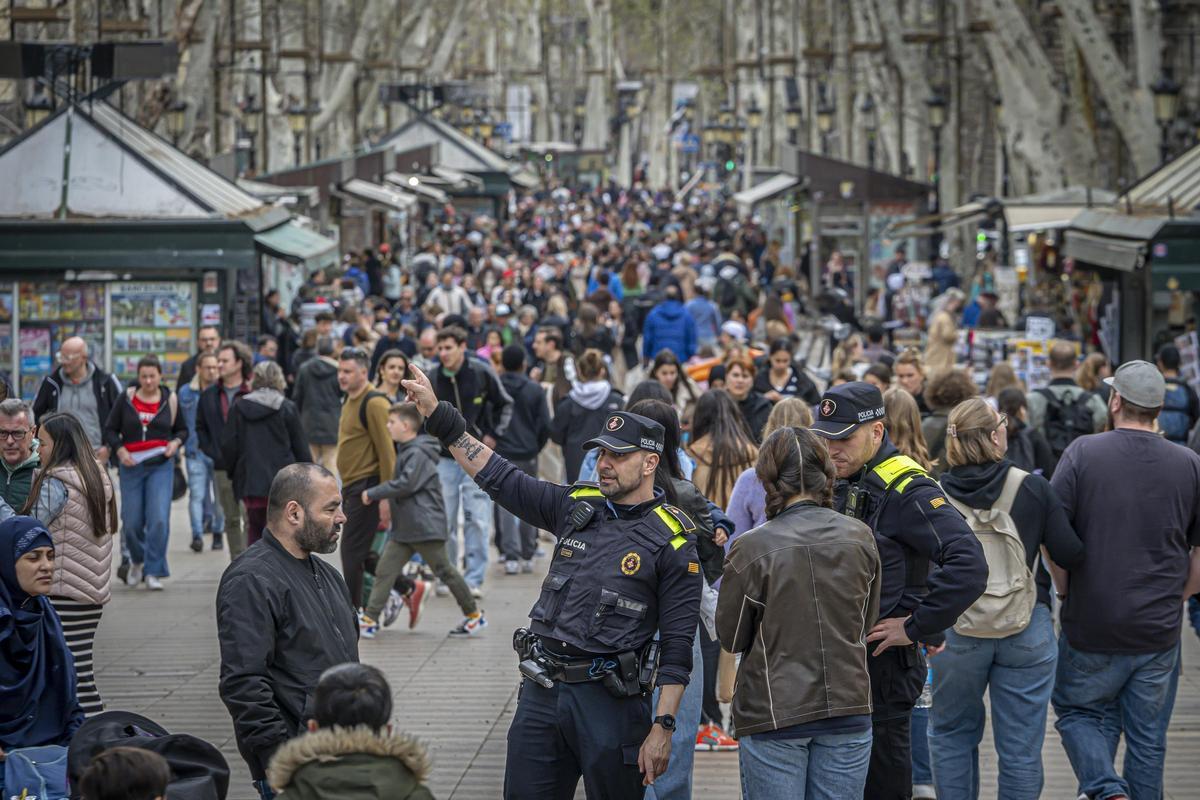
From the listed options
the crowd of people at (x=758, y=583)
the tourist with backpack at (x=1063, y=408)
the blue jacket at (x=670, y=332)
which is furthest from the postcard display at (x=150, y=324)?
the tourist with backpack at (x=1063, y=408)

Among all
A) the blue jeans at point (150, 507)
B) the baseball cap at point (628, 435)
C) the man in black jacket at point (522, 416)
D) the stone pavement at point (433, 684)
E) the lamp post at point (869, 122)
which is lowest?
the stone pavement at point (433, 684)

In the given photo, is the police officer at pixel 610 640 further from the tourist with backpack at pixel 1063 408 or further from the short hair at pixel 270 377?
the tourist with backpack at pixel 1063 408

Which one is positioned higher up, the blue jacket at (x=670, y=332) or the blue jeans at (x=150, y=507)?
the blue jacket at (x=670, y=332)

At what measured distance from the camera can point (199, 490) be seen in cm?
1421

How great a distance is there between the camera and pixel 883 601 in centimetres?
608

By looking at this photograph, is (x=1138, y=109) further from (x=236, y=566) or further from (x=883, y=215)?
(x=236, y=566)

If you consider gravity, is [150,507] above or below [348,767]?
below

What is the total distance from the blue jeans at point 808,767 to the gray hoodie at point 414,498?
5302mm

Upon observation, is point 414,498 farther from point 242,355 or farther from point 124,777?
point 124,777

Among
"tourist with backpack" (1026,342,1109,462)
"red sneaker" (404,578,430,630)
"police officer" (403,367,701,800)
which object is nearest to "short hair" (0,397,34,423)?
"police officer" (403,367,701,800)

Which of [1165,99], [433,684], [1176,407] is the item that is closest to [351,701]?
[433,684]

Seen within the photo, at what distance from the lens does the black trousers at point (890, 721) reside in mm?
6043

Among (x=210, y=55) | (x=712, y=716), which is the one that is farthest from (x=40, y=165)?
(x=712, y=716)

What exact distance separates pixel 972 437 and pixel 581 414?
555 cm
